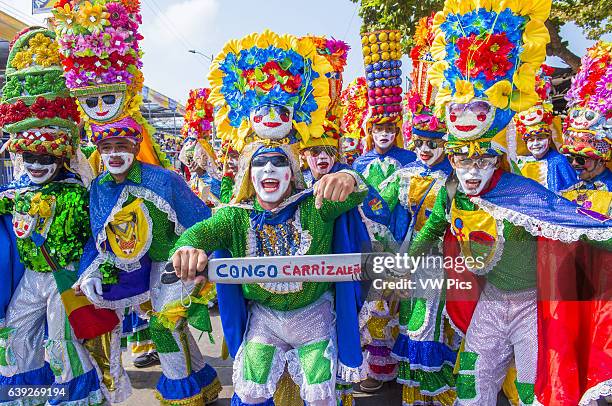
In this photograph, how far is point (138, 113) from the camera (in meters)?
3.56

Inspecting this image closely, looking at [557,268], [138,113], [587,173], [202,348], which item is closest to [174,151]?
[202,348]

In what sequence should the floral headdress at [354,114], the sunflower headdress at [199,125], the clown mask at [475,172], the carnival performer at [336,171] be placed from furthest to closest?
the sunflower headdress at [199,125], the floral headdress at [354,114], the carnival performer at [336,171], the clown mask at [475,172]

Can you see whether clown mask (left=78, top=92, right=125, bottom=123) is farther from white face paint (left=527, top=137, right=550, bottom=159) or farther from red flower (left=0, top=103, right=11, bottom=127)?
white face paint (left=527, top=137, right=550, bottom=159)

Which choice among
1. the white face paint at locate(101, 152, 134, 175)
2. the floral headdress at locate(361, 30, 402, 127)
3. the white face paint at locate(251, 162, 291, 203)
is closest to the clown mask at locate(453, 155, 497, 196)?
the white face paint at locate(251, 162, 291, 203)

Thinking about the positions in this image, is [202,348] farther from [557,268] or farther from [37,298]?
[557,268]

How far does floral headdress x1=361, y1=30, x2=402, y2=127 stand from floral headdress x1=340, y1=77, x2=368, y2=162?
0.84 metres

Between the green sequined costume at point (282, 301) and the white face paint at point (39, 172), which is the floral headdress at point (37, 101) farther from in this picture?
the green sequined costume at point (282, 301)

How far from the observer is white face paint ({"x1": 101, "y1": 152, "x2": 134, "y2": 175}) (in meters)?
3.38

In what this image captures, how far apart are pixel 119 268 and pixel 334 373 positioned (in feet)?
5.61

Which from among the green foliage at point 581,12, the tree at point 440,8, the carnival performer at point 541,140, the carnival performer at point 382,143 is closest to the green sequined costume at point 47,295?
the carnival performer at point 382,143

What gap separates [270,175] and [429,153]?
1662 mm

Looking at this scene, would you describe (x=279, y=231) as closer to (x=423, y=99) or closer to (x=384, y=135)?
(x=423, y=99)

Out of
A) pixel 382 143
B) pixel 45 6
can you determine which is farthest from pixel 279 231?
pixel 45 6

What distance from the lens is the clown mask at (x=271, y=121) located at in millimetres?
2619
